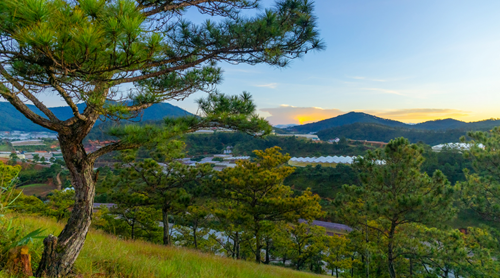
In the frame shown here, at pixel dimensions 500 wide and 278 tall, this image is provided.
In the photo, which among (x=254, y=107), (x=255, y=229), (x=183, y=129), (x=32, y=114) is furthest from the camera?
(x=255, y=229)

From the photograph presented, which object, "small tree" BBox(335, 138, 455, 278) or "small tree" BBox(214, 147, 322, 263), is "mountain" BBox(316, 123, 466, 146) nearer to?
"small tree" BBox(335, 138, 455, 278)

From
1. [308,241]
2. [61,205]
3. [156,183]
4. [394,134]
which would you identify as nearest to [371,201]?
[308,241]

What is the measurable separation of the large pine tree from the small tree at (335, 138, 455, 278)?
609 cm

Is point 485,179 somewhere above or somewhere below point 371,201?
above

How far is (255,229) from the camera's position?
9.09 m

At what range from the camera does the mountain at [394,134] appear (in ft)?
157

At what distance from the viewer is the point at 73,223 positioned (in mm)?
2209

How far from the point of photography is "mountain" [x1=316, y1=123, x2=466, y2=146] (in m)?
47.9

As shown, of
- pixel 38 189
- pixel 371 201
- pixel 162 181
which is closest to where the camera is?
pixel 371 201

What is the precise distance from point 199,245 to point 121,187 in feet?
19.1

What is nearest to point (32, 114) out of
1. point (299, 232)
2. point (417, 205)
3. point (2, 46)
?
point (2, 46)

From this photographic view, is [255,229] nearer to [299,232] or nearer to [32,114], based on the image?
[299,232]

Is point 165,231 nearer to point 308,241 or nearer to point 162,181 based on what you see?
point 162,181

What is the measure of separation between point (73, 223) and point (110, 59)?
160cm
